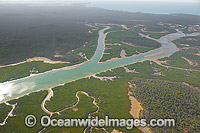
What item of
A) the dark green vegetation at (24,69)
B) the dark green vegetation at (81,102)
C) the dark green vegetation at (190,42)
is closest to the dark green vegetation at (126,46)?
the dark green vegetation at (190,42)

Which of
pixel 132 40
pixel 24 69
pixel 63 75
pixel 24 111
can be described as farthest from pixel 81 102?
pixel 132 40

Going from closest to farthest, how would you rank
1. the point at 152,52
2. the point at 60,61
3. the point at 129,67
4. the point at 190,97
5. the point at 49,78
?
the point at 190,97 < the point at 49,78 < the point at 129,67 < the point at 60,61 < the point at 152,52

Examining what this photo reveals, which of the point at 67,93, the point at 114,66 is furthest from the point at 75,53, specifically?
the point at 67,93

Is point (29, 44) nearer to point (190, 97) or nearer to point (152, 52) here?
point (152, 52)

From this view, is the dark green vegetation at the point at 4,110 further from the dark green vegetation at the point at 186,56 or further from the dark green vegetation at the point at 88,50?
the dark green vegetation at the point at 186,56

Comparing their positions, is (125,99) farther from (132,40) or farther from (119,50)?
(132,40)
